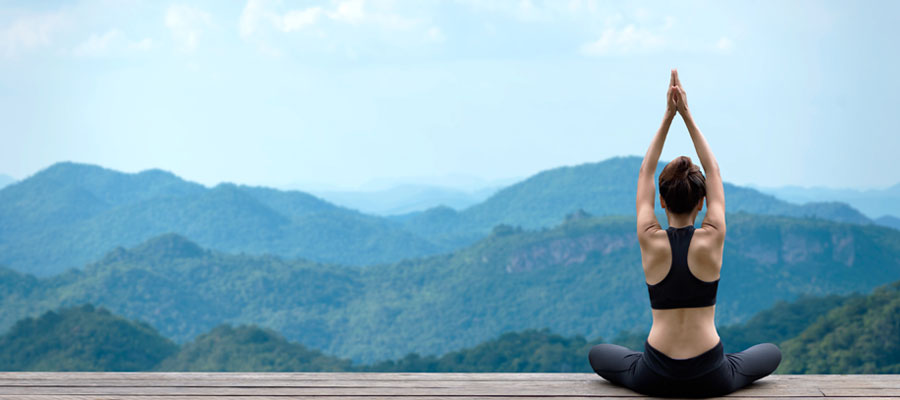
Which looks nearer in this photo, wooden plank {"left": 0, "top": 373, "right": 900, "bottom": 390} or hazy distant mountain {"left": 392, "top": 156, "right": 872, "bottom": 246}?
wooden plank {"left": 0, "top": 373, "right": 900, "bottom": 390}

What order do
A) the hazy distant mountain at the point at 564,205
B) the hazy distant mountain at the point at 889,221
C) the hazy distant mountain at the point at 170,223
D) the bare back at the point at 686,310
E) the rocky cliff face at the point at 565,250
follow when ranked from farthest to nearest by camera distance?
the hazy distant mountain at the point at 889,221 < the hazy distant mountain at the point at 170,223 < the hazy distant mountain at the point at 564,205 < the rocky cliff face at the point at 565,250 < the bare back at the point at 686,310

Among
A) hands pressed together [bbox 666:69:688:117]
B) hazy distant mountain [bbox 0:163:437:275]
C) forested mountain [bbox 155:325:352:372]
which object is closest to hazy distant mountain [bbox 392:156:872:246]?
hazy distant mountain [bbox 0:163:437:275]

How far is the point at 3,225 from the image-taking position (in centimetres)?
7406

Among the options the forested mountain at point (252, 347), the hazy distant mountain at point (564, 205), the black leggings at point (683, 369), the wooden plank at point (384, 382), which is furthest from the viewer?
the hazy distant mountain at point (564, 205)

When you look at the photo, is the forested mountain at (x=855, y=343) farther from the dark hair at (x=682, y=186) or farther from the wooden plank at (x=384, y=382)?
the dark hair at (x=682, y=186)

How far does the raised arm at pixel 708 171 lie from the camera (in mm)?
3012

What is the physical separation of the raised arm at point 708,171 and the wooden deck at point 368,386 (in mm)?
814

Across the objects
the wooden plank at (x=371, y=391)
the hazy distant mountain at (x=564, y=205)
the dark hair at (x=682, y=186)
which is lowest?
the wooden plank at (x=371, y=391)

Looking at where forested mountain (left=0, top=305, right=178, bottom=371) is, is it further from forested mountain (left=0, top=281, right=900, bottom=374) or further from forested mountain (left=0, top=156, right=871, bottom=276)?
forested mountain (left=0, top=156, right=871, bottom=276)

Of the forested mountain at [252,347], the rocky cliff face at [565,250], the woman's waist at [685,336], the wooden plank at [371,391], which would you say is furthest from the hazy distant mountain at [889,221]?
the woman's waist at [685,336]

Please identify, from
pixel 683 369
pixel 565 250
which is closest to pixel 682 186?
pixel 683 369

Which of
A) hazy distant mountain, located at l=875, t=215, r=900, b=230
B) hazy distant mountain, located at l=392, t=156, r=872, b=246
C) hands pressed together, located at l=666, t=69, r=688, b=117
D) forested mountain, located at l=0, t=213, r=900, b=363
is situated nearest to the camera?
hands pressed together, located at l=666, t=69, r=688, b=117

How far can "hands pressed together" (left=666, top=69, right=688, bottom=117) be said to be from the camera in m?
3.27

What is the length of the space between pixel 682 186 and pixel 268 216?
258 ft
